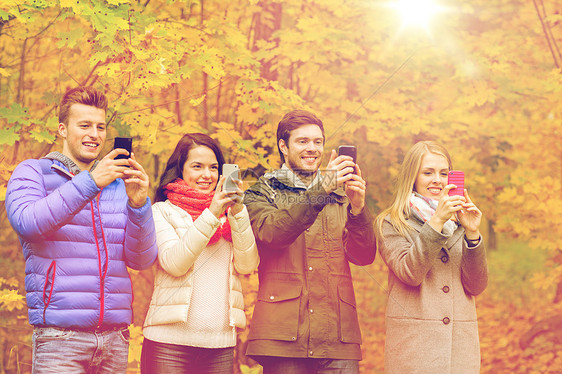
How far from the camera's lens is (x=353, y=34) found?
18.6ft

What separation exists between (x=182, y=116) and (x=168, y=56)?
48.8 inches

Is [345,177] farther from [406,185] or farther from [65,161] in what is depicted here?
[65,161]

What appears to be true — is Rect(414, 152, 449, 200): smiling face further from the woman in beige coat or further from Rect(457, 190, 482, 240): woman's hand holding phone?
Rect(457, 190, 482, 240): woman's hand holding phone

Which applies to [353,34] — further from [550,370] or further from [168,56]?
[550,370]

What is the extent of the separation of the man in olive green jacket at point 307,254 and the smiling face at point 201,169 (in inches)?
9.2

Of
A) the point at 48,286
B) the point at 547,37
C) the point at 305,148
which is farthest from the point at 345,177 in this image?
the point at 547,37

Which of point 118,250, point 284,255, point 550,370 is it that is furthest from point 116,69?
point 550,370

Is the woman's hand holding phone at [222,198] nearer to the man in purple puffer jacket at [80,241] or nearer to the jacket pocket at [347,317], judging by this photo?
the man in purple puffer jacket at [80,241]

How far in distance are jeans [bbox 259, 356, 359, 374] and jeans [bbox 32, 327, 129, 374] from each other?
2.54 feet

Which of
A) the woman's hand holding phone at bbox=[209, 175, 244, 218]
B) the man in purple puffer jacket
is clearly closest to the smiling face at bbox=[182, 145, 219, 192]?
the woman's hand holding phone at bbox=[209, 175, 244, 218]

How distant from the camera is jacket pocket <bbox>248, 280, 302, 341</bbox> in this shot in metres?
2.91

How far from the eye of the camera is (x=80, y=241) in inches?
108

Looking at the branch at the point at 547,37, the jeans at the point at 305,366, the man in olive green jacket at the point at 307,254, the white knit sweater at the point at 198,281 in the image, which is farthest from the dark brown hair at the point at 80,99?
the branch at the point at 547,37

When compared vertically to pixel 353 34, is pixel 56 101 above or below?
below
